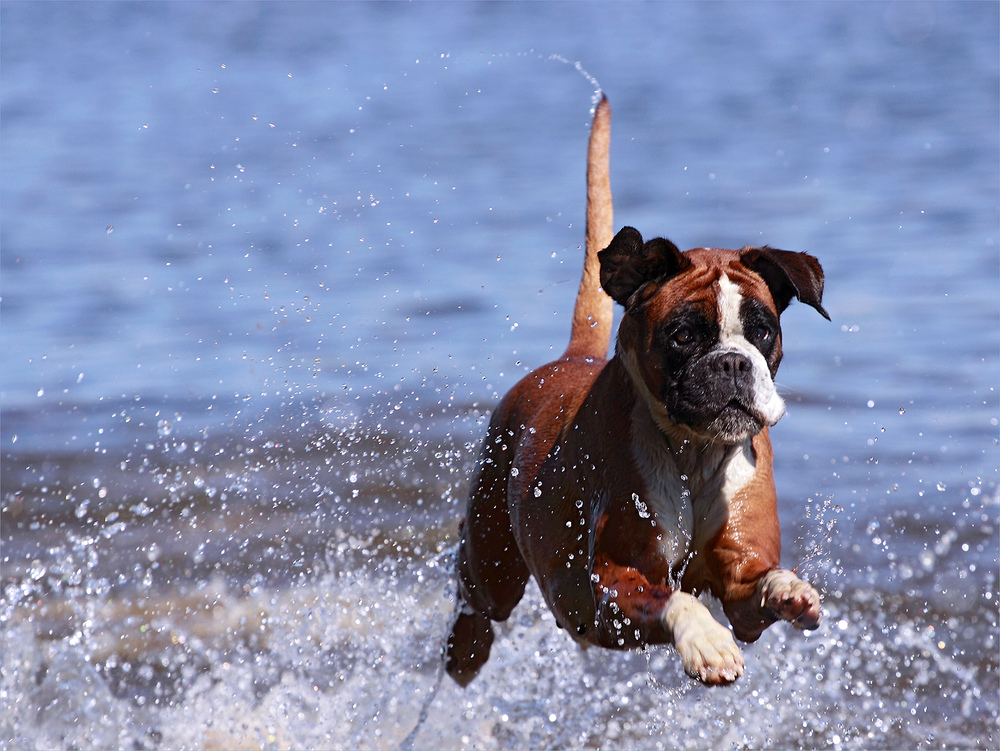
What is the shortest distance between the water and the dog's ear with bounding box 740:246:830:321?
88.0 inches

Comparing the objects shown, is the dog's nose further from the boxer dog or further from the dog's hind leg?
the dog's hind leg

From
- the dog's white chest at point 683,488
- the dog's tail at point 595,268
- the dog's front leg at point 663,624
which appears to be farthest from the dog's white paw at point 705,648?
the dog's tail at point 595,268

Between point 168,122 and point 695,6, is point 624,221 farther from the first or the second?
point 695,6

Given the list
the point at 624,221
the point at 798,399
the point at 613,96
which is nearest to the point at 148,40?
the point at 613,96

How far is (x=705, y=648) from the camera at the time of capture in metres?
3.02

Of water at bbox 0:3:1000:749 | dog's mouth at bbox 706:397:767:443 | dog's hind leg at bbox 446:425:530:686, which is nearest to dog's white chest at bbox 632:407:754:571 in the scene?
dog's mouth at bbox 706:397:767:443

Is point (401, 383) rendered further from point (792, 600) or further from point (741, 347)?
point (792, 600)

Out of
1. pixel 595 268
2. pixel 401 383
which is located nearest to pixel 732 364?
pixel 595 268

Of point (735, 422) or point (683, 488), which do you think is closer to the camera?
point (735, 422)

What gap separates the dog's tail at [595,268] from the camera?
4852 mm

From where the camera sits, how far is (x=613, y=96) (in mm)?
16703

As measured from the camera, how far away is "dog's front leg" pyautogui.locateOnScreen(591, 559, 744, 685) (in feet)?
9.86

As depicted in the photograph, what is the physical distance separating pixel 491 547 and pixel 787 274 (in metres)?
1.82

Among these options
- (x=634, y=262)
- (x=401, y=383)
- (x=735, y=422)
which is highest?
(x=634, y=262)
